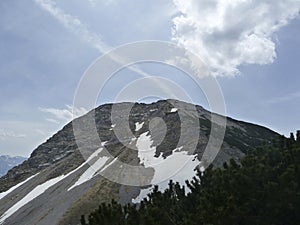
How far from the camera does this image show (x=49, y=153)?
5325 inches

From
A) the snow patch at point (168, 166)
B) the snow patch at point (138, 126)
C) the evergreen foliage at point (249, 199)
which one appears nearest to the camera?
the evergreen foliage at point (249, 199)

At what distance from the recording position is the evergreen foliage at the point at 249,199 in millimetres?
17891

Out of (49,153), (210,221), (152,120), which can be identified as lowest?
(210,221)

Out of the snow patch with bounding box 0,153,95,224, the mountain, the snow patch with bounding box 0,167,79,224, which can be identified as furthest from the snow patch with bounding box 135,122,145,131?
the snow patch with bounding box 0,167,79,224

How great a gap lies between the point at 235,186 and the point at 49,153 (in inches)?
4845

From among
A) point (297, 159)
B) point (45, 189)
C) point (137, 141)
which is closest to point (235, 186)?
point (297, 159)

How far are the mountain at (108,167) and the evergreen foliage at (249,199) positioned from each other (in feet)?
Answer: 45.7

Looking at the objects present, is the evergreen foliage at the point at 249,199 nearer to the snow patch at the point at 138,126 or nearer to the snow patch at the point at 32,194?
the snow patch at the point at 32,194

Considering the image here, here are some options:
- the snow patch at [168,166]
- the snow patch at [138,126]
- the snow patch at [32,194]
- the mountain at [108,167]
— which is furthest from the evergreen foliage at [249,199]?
the snow patch at [138,126]

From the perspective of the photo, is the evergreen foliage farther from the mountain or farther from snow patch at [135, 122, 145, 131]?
snow patch at [135, 122, 145, 131]

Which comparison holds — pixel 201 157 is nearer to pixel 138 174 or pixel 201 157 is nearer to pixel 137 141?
pixel 138 174

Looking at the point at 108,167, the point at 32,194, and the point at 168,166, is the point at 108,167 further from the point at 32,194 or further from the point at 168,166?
the point at 32,194

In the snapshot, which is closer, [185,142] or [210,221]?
[210,221]

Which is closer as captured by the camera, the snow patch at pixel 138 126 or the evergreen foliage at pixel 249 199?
the evergreen foliage at pixel 249 199
